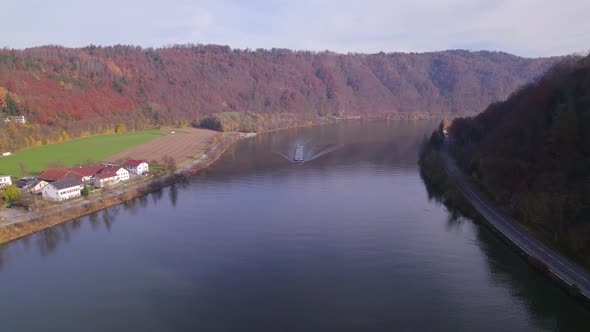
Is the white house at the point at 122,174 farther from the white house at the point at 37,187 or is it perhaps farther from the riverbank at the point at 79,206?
the white house at the point at 37,187

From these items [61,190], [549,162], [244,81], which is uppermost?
[244,81]

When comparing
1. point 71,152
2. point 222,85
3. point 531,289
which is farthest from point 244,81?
point 531,289

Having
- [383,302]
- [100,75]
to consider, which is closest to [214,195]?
[383,302]

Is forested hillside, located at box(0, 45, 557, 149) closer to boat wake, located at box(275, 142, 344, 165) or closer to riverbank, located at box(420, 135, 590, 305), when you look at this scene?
boat wake, located at box(275, 142, 344, 165)

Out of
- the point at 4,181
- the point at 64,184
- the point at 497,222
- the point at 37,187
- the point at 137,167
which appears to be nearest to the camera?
the point at 497,222

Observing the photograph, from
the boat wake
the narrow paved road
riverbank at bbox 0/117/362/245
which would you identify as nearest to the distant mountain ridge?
riverbank at bbox 0/117/362/245

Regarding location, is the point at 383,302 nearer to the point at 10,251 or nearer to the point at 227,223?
the point at 227,223

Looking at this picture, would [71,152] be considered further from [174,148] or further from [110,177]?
[110,177]

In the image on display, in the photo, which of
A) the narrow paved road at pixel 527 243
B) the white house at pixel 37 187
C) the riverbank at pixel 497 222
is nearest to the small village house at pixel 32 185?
the white house at pixel 37 187

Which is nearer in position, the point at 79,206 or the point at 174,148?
the point at 79,206

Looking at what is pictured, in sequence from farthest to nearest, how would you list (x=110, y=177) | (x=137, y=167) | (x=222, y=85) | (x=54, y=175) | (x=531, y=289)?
(x=222, y=85) → (x=137, y=167) → (x=110, y=177) → (x=54, y=175) → (x=531, y=289)
